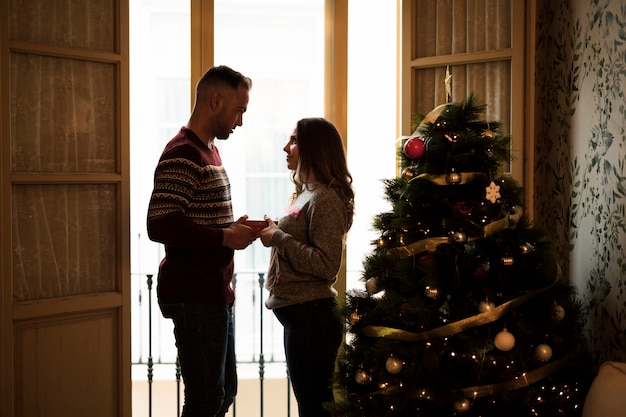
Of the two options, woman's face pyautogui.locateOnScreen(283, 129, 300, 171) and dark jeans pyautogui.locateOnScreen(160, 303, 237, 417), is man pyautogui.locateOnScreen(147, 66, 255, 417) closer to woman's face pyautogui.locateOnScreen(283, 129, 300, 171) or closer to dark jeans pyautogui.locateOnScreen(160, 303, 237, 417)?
dark jeans pyautogui.locateOnScreen(160, 303, 237, 417)

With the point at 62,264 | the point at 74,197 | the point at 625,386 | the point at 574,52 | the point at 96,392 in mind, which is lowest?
the point at 96,392

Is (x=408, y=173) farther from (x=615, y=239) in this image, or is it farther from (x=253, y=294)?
(x=253, y=294)

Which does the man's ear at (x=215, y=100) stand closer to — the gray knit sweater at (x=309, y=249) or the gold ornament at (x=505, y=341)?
the gray knit sweater at (x=309, y=249)

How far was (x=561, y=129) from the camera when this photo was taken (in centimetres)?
252

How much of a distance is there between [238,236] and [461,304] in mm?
787

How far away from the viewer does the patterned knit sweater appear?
215 cm

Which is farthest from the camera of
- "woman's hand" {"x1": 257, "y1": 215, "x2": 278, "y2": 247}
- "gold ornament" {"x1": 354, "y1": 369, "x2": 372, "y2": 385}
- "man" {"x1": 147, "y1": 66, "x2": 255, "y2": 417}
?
"woman's hand" {"x1": 257, "y1": 215, "x2": 278, "y2": 247}

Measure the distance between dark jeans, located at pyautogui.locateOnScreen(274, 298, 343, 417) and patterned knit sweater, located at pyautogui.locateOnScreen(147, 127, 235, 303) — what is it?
25 centimetres

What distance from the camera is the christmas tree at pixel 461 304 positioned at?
1871 millimetres

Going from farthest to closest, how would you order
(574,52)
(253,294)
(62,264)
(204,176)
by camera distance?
(253,294), (62,264), (574,52), (204,176)

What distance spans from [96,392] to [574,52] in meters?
2.22

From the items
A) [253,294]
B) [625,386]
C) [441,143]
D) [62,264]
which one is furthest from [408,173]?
[253,294]

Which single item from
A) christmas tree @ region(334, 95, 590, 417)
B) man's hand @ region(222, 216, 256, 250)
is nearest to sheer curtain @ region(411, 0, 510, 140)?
christmas tree @ region(334, 95, 590, 417)

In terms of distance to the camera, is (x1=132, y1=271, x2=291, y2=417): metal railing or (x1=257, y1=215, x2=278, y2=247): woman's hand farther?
(x1=132, y1=271, x2=291, y2=417): metal railing
